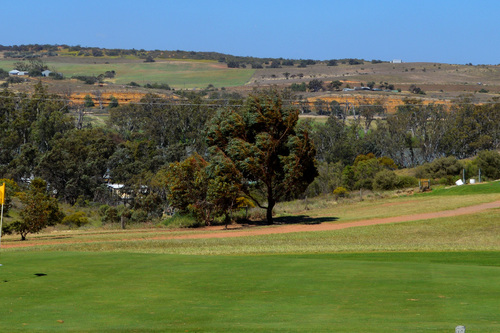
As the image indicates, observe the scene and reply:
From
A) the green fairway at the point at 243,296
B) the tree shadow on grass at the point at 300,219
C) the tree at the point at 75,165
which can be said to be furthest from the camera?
the tree at the point at 75,165

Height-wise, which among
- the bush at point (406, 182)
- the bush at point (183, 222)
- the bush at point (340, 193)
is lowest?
the bush at point (183, 222)

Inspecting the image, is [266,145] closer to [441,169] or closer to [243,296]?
[243,296]

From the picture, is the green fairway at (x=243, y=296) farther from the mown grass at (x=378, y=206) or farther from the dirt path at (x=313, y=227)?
the mown grass at (x=378, y=206)

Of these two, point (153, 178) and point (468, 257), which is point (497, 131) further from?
point (468, 257)

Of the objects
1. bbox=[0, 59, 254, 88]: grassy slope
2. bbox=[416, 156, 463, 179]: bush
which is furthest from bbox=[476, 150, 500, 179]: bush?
bbox=[0, 59, 254, 88]: grassy slope

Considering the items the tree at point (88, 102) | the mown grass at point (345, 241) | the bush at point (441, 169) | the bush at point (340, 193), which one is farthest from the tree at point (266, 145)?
the tree at point (88, 102)

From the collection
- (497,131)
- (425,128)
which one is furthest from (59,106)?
(497,131)

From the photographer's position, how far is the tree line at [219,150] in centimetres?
4591

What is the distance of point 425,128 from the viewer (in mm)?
94062

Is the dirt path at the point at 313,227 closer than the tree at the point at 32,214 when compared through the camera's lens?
No

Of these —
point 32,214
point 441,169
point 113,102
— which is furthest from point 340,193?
point 113,102

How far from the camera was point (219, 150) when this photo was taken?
47.0 meters

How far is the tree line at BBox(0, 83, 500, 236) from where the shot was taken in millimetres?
45906

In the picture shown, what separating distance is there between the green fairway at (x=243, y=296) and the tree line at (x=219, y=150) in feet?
85.5
